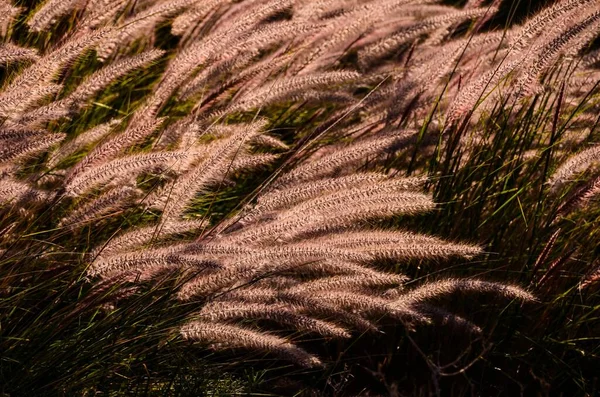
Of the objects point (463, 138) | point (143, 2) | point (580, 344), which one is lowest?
point (580, 344)

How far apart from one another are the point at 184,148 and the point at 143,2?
1236mm

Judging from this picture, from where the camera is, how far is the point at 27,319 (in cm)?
294

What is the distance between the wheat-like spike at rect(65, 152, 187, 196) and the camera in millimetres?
2779

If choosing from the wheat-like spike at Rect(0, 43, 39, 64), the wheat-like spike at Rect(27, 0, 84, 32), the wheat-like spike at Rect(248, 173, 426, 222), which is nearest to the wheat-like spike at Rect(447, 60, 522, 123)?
the wheat-like spike at Rect(248, 173, 426, 222)

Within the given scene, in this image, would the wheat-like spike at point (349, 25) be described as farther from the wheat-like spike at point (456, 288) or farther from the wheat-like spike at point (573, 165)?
the wheat-like spike at point (456, 288)

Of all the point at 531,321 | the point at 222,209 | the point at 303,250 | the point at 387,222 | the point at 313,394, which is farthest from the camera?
the point at 222,209

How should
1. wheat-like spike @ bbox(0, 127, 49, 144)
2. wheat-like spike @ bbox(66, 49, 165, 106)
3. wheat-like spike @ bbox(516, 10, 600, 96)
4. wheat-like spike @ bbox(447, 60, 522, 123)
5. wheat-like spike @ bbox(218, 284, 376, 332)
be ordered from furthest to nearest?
1. wheat-like spike @ bbox(447, 60, 522, 123)
2. wheat-like spike @ bbox(516, 10, 600, 96)
3. wheat-like spike @ bbox(66, 49, 165, 106)
4. wheat-like spike @ bbox(218, 284, 376, 332)
5. wheat-like spike @ bbox(0, 127, 49, 144)

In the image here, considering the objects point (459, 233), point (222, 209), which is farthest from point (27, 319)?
point (459, 233)

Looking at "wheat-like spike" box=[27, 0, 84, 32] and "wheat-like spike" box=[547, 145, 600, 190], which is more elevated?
"wheat-like spike" box=[27, 0, 84, 32]

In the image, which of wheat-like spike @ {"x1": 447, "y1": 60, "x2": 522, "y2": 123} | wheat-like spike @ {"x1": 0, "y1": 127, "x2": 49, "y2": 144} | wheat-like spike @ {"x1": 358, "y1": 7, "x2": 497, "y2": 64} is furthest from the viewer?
wheat-like spike @ {"x1": 358, "y1": 7, "x2": 497, "y2": 64}

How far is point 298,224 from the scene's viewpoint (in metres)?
2.73

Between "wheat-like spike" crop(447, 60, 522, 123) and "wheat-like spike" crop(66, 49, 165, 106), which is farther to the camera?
"wheat-like spike" crop(447, 60, 522, 123)

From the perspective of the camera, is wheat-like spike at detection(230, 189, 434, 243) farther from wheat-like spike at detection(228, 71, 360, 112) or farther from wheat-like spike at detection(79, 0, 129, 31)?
wheat-like spike at detection(79, 0, 129, 31)

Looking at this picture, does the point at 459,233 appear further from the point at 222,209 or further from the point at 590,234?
the point at 222,209
